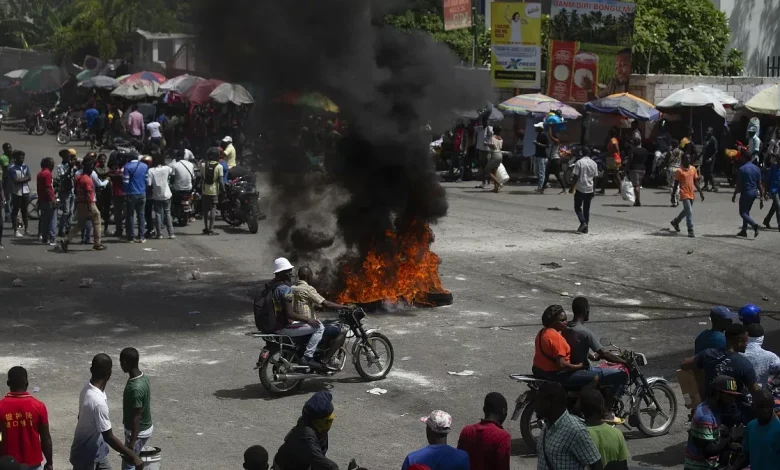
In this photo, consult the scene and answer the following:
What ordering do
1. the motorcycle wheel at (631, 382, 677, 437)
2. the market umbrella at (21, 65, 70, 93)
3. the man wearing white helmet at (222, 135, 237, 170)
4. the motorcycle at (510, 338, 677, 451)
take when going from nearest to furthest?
the motorcycle at (510, 338, 677, 451), the motorcycle wheel at (631, 382, 677, 437), the man wearing white helmet at (222, 135, 237, 170), the market umbrella at (21, 65, 70, 93)

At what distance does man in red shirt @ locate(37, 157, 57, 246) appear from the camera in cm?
1866

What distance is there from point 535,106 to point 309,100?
15516 millimetres

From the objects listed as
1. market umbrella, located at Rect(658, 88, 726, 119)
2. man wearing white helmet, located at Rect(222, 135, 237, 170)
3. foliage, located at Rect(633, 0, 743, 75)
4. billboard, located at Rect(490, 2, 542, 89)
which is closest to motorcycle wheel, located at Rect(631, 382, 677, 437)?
man wearing white helmet, located at Rect(222, 135, 237, 170)

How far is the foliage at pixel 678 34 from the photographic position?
32.9 metres

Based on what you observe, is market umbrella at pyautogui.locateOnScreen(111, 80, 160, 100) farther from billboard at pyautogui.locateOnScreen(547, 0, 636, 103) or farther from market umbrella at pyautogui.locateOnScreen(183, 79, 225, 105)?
billboard at pyautogui.locateOnScreen(547, 0, 636, 103)

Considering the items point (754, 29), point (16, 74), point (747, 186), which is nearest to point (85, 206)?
point (747, 186)

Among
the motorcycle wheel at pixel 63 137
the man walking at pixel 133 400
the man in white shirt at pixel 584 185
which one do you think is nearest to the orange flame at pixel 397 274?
the man in white shirt at pixel 584 185

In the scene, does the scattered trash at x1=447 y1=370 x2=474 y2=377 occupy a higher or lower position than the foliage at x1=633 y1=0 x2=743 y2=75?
lower

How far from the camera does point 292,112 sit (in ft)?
51.0

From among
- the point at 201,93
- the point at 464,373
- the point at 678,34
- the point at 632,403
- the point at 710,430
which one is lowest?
the point at 464,373

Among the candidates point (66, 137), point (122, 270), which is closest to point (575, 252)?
point (122, 270)

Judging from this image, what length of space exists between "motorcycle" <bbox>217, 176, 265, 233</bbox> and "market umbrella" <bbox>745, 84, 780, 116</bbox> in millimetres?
14498

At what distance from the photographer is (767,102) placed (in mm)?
28609

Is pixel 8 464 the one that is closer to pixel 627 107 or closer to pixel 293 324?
pixel 293 324
